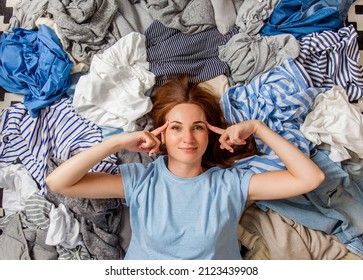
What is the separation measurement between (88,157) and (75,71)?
36cm

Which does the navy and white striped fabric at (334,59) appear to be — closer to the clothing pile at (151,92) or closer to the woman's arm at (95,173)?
the clothing pile at (151,92)

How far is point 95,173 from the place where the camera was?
1164 millimetres

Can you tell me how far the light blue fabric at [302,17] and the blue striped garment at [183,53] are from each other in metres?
0.18

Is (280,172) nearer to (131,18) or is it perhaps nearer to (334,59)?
(334,59)

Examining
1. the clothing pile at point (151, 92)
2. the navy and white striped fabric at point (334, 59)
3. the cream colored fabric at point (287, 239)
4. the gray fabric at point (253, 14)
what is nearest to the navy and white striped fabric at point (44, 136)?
the clothing pile at point (151, 92)

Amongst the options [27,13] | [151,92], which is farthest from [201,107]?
[27,13]

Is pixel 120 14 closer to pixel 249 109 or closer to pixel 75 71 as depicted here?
pixel 75 71

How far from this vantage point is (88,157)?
110 centimetres

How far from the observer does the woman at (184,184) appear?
1117 millimetres

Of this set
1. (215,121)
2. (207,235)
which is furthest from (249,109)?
(207,235)

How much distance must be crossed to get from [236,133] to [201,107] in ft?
0.50

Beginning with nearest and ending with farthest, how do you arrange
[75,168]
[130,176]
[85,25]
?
[75,168], [130,176], [85,25]

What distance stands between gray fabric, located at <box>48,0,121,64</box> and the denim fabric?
727 mm
